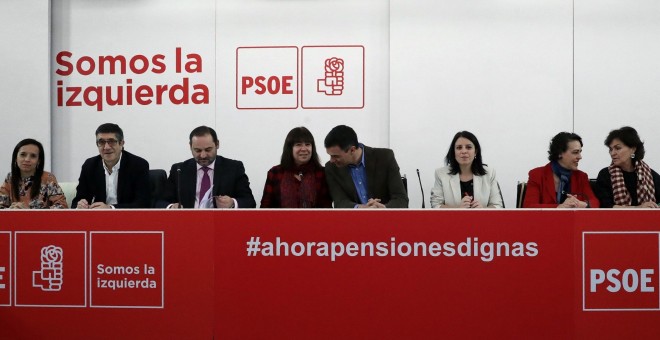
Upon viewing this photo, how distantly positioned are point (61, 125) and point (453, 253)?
4.33 meters

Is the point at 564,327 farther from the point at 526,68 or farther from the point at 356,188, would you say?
the point at 526,68

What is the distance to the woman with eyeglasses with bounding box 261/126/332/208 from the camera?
14.5 ft

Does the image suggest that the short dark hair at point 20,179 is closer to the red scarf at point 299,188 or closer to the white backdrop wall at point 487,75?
the red scarf at point 299,188

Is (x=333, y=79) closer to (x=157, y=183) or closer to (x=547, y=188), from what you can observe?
(x=157, y=183)

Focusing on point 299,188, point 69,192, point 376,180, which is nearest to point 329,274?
point 299,188

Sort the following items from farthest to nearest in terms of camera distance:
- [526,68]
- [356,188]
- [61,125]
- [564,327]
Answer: [61,125]
[526,68]
[356,188]
[564,327]

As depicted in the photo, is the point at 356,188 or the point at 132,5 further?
the point at 132,5

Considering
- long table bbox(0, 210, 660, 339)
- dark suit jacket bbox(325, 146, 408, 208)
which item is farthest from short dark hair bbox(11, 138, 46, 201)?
dark suit jacket bbox(325, 146, 408, 208)

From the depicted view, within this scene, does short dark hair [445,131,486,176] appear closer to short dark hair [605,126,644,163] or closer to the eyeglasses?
short dark hair [605,126,644,163]

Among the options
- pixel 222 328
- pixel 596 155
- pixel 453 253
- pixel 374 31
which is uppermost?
pixel 374 31

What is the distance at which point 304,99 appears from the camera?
6188 millimetres

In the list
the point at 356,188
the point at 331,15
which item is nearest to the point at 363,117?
the point at 331,15

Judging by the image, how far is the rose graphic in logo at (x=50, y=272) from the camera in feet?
11.2

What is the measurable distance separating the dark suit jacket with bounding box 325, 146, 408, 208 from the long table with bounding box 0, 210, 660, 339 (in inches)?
42.5
